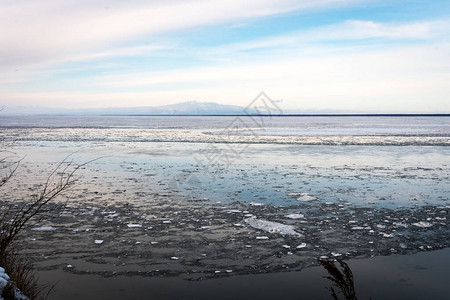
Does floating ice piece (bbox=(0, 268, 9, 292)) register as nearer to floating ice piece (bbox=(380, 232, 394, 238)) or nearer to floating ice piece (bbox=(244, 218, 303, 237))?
floating ice piece (bbox=(244, 218, 303, 237))

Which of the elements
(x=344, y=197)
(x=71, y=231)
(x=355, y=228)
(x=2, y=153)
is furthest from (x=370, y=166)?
(x=2, y=153)

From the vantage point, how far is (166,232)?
6754 millimetres

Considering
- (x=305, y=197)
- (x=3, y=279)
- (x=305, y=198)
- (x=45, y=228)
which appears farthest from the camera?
(x=305, y=197)

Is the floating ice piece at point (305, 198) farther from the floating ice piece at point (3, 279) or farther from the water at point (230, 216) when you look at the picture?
the floating ice piece at point (3, 279)

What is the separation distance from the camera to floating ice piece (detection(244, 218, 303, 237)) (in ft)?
22.2

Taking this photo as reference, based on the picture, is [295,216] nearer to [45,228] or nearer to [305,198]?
[305,198]

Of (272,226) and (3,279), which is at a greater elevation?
(3,279)

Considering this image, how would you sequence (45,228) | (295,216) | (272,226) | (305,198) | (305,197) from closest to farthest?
(45,228)
(272,226)
(295,216)
(305,198)
(305,197)

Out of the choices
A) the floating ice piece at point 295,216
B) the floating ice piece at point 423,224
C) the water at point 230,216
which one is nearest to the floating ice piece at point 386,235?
the water at point 230,216

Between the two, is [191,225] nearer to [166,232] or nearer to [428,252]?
[166,232]

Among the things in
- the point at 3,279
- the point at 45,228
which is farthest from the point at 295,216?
the point at 3,279

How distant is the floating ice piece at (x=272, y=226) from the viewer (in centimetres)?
676

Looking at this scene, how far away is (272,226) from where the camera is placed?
7082mm

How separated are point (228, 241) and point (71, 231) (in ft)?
9.25
